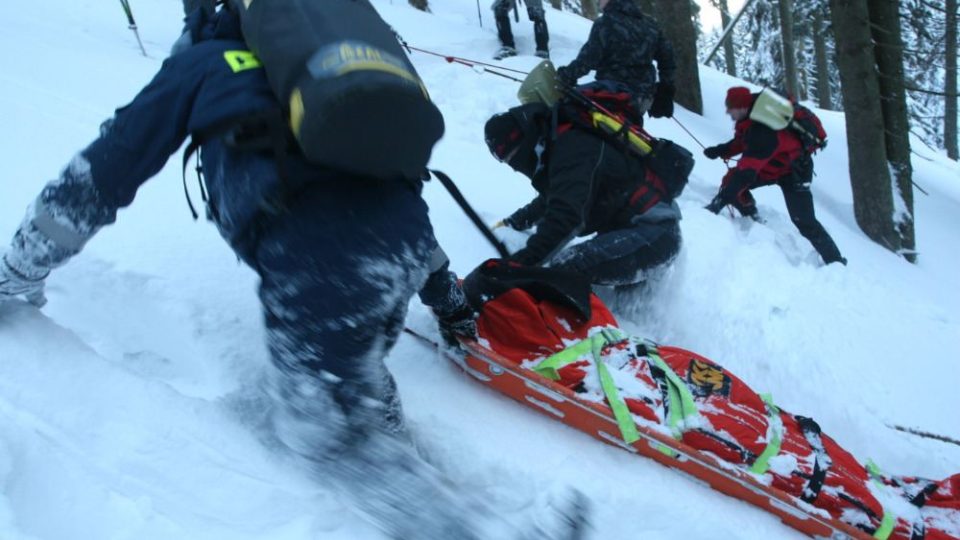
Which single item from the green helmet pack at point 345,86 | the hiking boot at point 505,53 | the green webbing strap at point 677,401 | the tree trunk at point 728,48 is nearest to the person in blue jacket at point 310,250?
the green helmet pack at point 345,86

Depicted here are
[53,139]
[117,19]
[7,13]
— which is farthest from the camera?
[117,19]

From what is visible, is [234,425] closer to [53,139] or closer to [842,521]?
[842,521]

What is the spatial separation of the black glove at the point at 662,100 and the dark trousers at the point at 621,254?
2910 millimetres

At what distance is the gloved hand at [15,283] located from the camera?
2.04 meters

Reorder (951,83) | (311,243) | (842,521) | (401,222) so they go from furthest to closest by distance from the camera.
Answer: (951,83) → (842,521) → (401,222) → (311,243)

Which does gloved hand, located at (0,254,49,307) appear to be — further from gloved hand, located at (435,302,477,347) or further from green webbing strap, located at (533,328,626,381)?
green webbing strap, located at (533,328,626,381)

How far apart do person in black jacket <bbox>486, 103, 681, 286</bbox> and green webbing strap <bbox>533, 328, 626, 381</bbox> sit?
67 centimetres

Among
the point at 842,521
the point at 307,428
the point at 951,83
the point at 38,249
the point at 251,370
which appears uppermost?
the point at 38,249

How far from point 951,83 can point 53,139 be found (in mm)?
20289

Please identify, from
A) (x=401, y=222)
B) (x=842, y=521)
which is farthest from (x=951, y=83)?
(x=401, y=222)

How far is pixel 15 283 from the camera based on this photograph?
2.06 metres

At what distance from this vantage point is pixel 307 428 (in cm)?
173

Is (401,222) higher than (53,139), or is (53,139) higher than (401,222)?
(401,222)

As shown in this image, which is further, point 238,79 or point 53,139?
point 53,139
